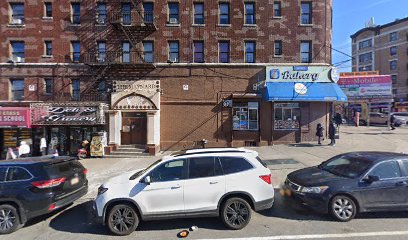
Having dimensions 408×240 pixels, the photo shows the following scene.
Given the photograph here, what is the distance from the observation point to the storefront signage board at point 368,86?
34438mm

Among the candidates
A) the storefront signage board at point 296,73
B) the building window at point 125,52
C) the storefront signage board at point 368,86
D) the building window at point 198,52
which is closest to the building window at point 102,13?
the building window at point 125,52

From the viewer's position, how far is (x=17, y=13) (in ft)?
61.4

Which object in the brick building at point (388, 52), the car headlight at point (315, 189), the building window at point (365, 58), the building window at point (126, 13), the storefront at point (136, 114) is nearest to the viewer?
the car headlight at point (315, 189)

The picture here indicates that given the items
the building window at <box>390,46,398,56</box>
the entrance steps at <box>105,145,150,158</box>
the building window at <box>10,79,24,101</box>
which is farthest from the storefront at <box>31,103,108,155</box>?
the building window at <box>390,46,398,56</box>

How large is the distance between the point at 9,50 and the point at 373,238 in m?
23.6

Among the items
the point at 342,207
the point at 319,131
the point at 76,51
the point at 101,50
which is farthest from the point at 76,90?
the point at 342,207

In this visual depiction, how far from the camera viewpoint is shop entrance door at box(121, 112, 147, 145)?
18219 millimetres

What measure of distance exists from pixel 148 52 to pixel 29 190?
14.5 m

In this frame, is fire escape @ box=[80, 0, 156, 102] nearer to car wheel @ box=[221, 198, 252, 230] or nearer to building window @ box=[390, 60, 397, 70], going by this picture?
car wheel @ box=[221, 198, 252, 230]

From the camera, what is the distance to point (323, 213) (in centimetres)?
617

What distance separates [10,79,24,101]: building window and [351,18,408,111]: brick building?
168ft

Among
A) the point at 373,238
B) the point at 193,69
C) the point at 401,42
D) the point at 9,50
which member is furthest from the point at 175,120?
the point at 401,42

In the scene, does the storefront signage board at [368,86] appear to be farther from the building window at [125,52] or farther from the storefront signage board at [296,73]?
the building window at [125,52]

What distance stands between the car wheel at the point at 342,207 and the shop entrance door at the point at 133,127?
14.4 meters
